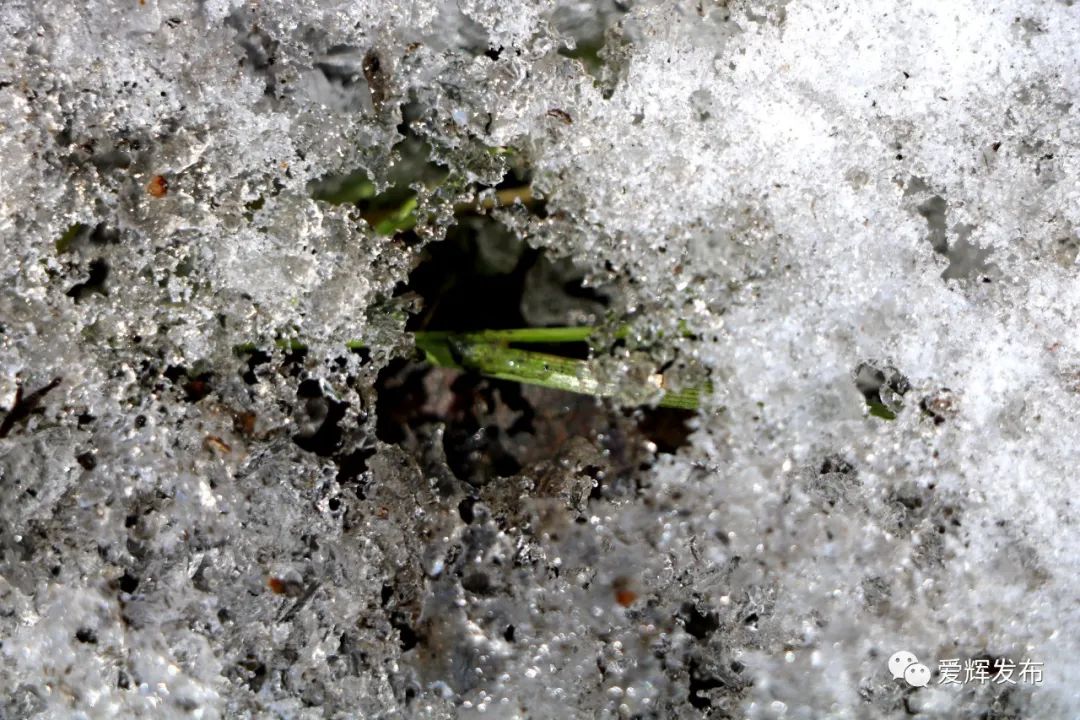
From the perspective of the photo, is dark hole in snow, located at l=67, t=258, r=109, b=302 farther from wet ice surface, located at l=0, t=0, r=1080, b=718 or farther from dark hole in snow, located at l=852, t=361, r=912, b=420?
dark hole in snow, located at l=852, t=361, r=912, b=420

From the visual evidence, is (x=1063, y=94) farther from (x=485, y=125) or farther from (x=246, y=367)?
(x=246, y=367)

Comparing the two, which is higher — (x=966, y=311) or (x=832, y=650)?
(x=966, y=311)

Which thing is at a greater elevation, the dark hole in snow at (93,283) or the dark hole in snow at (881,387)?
the dark hole in snow at (881,387)

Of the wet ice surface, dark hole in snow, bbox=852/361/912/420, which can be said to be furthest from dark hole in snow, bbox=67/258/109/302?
dark hole in snow, bbox=852/361/912/420

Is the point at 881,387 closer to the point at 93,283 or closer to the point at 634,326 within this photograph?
the point at 634,326

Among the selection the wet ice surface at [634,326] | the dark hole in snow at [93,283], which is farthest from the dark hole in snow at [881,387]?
the dark hole in snow at [93,283]

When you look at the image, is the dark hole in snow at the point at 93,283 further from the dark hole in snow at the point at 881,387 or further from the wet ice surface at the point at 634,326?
the dark hole in snow at the point at 881,387

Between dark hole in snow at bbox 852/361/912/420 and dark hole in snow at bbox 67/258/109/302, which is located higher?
dark hole in snow at bbox 852/361/912/420

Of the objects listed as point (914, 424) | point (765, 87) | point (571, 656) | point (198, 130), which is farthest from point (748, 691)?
point (198, 130)
